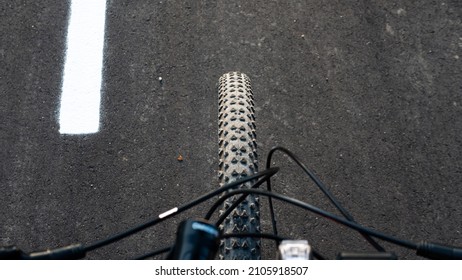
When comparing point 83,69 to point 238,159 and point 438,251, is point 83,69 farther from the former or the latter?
point 438,251

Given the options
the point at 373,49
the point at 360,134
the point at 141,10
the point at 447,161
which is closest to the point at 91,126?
the point at 141,10

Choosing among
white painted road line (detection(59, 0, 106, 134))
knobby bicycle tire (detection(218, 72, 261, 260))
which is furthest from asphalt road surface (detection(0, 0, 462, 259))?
knobby bicycle tire (detection(218, 72, 261, 260))

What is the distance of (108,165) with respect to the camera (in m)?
3.34

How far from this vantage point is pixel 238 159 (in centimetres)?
224

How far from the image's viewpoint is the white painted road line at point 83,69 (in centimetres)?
348

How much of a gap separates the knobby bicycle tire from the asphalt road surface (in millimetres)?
924

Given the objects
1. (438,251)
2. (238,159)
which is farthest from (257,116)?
(438,251)

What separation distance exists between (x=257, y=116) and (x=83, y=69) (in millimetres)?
1279

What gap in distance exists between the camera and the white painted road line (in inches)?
137

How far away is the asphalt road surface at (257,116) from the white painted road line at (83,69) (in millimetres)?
59

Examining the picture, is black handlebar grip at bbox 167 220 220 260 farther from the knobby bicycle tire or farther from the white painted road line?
the white painted road line

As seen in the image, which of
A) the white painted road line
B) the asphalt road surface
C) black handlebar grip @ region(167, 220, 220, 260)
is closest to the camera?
black handlebar grip @ region(167, 220, 220, 260)

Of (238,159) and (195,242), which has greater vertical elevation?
(238,159)
